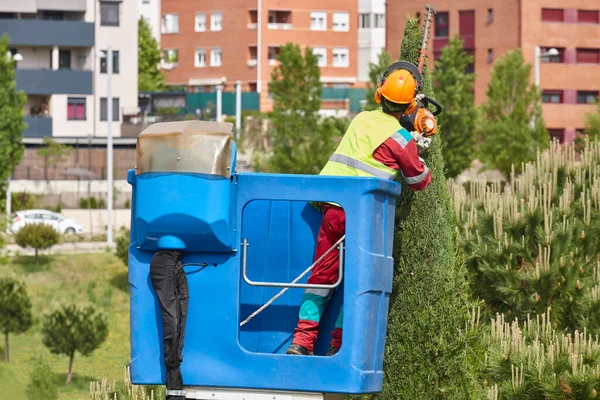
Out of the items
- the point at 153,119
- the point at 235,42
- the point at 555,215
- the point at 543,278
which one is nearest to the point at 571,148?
the point at 555,215

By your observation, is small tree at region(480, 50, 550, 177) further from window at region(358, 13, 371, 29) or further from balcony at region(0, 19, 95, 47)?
window at region(358, 13, 371, 29)

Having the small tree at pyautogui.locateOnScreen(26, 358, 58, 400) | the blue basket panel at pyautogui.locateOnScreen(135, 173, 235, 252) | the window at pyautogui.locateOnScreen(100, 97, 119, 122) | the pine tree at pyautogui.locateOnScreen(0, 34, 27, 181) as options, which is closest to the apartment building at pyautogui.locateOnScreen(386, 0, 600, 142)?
the window at pyautogui.locateOnScreen(100, 97, 119, 122)

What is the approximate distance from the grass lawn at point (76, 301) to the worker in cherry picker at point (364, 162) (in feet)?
46.8

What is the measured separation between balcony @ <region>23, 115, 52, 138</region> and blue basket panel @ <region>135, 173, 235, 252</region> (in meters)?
59.7

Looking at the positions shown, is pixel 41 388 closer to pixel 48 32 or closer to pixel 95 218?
pixel 95 218

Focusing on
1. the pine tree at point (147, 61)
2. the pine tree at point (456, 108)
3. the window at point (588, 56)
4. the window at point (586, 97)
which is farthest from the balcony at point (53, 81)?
the window at point (588, 56)

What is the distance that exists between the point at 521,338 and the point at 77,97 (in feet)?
190

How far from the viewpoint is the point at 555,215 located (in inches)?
601

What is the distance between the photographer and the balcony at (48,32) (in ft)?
218

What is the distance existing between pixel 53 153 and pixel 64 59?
34.4ft

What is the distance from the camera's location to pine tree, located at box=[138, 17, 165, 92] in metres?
79.7

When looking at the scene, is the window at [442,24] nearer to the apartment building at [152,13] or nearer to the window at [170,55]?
the window at [170,55]

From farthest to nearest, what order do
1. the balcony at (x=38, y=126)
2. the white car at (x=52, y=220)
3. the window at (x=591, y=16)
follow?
1. the window at (x=591, y=16)
2. the balcony at (x=38, y=126)
3. the white car at (x=52, y=220)

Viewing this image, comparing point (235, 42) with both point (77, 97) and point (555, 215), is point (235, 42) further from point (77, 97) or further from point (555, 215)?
point (555, 215)
